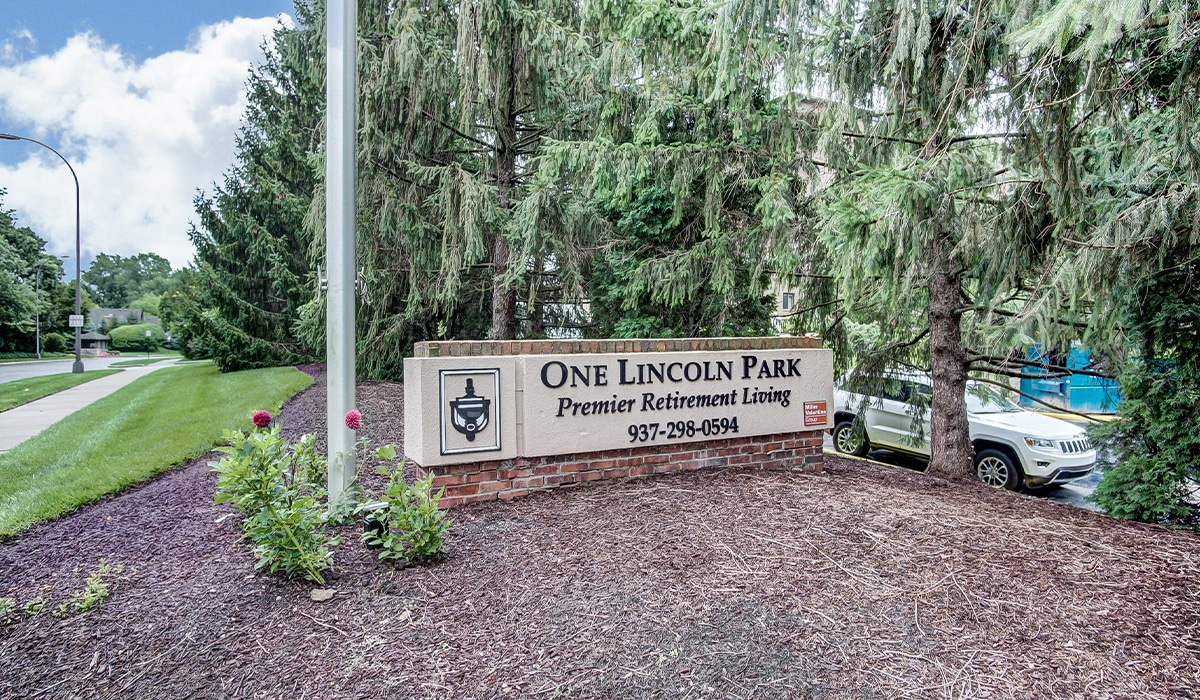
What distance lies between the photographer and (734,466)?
18.5ft

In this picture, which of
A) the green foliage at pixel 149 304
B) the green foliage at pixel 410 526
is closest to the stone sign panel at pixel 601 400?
the green foliage at pixel 410 526

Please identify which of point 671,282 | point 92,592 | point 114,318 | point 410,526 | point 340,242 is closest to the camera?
point 92,592

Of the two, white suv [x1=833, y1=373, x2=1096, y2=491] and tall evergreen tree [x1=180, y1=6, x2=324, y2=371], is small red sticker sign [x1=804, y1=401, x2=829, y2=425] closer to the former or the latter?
white suv [x1=833, y1=373, x2=1096, y2=491]

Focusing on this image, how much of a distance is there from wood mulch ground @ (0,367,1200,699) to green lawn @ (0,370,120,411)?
1224cm

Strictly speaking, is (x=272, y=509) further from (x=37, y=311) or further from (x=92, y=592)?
(x=37, y=311)

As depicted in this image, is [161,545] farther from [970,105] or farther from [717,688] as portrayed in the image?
[970,105]

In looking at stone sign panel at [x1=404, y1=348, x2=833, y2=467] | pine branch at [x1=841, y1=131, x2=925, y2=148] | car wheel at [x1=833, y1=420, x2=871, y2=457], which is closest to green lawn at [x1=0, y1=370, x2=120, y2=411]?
stone sign panel at [x1=404, y1=348, x2=833, y2=467]

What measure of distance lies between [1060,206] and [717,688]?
15.8 feet

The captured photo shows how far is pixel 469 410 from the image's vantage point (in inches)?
180

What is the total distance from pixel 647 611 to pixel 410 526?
4.45ft

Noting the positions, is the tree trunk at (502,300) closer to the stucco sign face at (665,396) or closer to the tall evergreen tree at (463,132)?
the tall evergreen tree at (463,132)

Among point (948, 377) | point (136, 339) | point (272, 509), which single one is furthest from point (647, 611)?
point (136, 339)

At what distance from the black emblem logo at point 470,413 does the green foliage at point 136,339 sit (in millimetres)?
59760

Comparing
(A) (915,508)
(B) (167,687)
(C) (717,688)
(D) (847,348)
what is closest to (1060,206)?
(A) (915,508)
